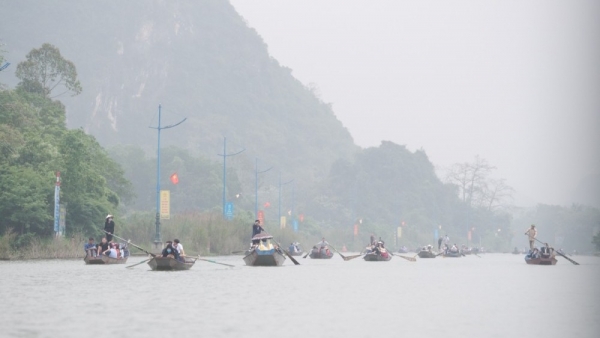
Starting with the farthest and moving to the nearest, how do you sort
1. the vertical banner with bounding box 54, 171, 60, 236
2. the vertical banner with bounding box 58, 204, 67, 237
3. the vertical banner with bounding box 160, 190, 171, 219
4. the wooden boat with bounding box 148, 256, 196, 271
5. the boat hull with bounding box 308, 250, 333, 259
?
the boat hull with bounding box 308, 250, 333, 259 → the vertical banner with bounding box 160, 190, 171, 219 → the vertical banner with bounding box 58, 204, 67, 237 → the vertical banner with bounding box 54, 171, 60, 236 → the wooden boat with bounding box 148, 256, 196, 271

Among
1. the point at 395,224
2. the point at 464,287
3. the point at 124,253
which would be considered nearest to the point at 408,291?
the point at 464,287

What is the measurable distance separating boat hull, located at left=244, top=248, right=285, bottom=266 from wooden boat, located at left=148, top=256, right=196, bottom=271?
5523 millimetres

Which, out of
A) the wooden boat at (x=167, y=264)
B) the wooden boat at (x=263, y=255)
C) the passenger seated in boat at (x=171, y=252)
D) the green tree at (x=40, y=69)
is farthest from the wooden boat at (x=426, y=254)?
the passenger seated in boat at (x=171, y=252)

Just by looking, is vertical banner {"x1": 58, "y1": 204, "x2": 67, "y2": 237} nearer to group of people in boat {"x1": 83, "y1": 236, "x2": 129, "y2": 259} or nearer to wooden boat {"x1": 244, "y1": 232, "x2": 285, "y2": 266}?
group of people in boat {"x1": 83, "y1": 236, "x2": 129, "y2": 259}

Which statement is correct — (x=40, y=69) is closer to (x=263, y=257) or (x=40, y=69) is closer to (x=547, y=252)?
(x=263, y=257)

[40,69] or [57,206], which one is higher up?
[40,69]

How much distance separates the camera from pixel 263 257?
4894cm

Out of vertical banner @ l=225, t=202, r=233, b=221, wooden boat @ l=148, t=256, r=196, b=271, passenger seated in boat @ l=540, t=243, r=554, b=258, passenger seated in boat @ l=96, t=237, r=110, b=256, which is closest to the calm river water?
wooden boat @ l=148, t=256, r=196, b=271

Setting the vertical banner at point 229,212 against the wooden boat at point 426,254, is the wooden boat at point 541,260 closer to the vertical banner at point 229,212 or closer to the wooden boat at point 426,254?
the wooden boat at point 426,254

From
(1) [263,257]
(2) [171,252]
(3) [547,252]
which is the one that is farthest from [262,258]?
→ (3) [547,252]

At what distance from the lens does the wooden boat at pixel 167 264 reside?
138 feet

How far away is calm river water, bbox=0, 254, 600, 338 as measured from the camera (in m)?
20.6

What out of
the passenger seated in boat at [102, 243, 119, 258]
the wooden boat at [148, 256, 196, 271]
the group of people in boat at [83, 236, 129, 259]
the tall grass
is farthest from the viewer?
the tall grass

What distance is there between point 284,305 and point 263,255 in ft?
74.0
